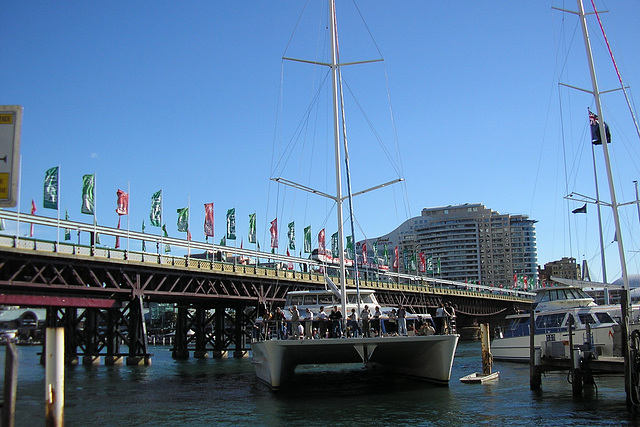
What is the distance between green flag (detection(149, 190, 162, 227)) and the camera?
5153cm

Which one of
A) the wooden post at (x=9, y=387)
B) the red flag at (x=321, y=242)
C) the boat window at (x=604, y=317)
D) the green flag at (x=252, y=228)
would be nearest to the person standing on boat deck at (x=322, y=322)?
the boat window at (x=604, y=317)

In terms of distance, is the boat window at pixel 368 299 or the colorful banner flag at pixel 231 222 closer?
the boat window at pixel 368 299

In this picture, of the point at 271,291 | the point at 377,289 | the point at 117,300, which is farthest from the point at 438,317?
the point at 377,289

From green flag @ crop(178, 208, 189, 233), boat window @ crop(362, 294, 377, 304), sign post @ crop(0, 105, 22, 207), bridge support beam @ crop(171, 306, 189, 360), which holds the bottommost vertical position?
bridge support beam @ crop(171, 306, 189, 360)

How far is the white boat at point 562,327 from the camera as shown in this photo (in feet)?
96.8

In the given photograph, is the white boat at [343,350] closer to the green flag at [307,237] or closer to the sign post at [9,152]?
the sign post at [9,152]

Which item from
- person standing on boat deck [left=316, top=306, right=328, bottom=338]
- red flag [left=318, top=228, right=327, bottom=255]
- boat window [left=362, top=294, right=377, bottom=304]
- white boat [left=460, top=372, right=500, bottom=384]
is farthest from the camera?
red flag [left=318, top=228, right=327, bottom=255]

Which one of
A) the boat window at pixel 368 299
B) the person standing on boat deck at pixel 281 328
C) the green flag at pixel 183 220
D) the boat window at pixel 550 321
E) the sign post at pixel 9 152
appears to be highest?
the green flag at pixel 183 220

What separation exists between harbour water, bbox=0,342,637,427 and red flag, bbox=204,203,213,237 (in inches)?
887

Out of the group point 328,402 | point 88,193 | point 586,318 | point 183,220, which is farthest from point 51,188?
point 586,318

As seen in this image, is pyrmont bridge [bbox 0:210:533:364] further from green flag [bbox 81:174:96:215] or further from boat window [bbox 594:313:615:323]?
boat window [bbox 594:313:615:323]

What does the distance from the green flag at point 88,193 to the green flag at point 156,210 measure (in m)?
6.53

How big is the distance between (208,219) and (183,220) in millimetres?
2302

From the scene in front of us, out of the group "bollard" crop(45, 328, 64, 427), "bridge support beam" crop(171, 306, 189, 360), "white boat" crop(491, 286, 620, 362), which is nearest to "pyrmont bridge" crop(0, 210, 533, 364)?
"bridge support beam" crop(171, 306, 189, 360)
